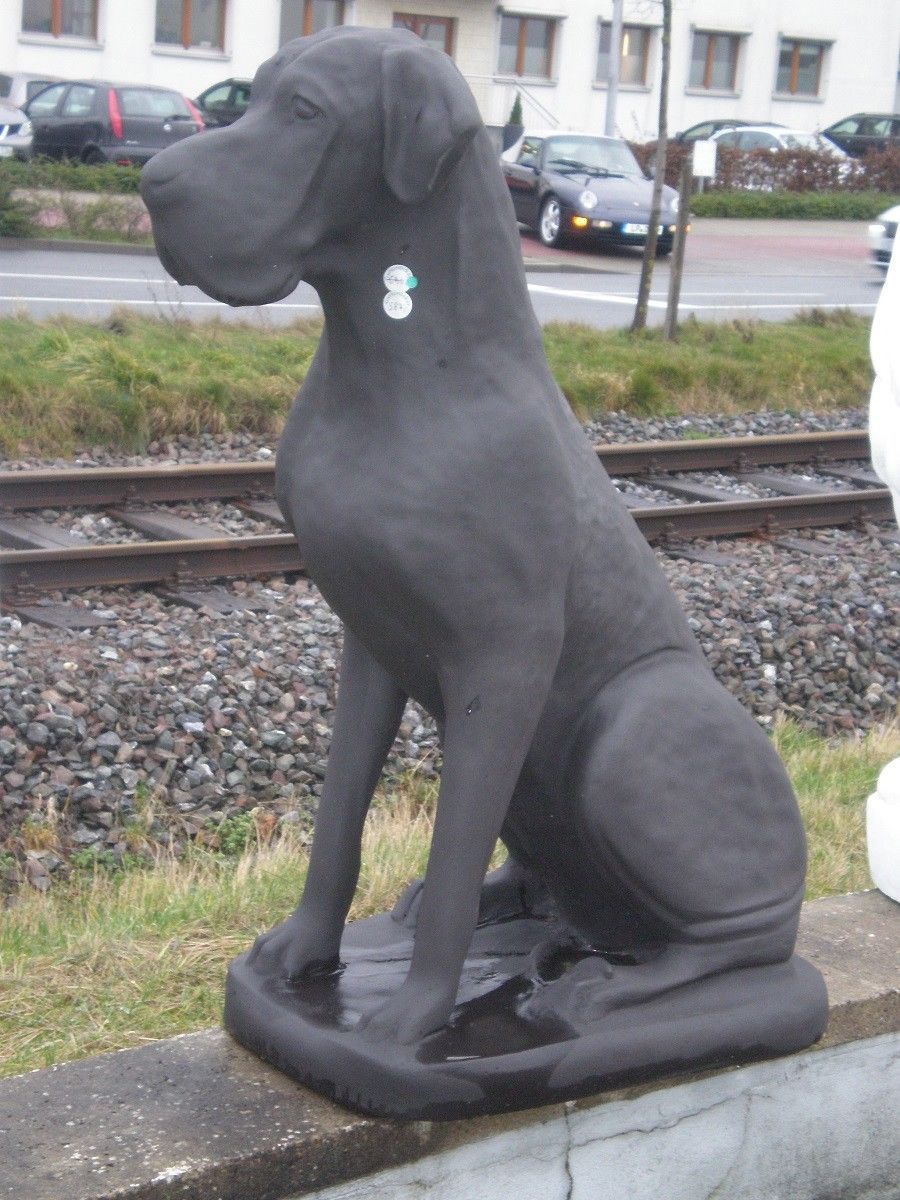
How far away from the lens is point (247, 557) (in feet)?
24.4

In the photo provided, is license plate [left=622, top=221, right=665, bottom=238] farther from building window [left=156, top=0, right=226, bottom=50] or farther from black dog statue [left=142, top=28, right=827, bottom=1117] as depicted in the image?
black dog statue [left=142, top=28, right=827, bottom=1117]

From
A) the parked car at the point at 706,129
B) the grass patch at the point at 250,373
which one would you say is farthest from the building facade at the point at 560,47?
the grass patch at the point at 250,373

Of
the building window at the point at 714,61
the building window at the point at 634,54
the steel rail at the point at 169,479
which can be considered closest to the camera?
the steel rail at the point at 169,479

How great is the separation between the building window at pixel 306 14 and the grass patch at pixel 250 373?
25154 mm

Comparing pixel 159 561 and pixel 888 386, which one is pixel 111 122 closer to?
pixel 159 561

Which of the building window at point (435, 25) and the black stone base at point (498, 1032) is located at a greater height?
the building window at point (435, 25)

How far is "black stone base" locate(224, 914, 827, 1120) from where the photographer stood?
2719mm

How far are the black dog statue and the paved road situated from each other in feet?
32.5

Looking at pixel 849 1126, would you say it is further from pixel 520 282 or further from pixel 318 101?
pixel 318 101

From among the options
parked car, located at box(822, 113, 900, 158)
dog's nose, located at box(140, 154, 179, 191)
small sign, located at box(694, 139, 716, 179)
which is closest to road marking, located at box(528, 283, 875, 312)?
small sign, located at box(694, 139, 716, 179)

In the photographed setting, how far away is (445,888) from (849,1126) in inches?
45.6

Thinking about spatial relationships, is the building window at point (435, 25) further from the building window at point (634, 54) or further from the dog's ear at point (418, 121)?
the dog's ear at point (418, 121)

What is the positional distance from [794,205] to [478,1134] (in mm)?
33062

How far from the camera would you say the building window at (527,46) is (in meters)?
41.5
